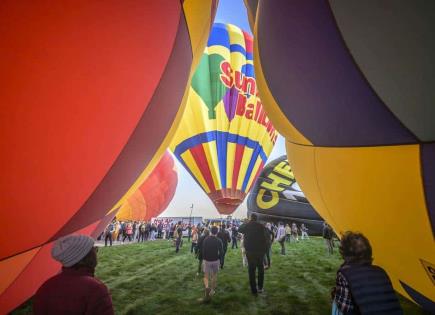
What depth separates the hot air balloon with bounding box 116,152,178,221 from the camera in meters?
23.2

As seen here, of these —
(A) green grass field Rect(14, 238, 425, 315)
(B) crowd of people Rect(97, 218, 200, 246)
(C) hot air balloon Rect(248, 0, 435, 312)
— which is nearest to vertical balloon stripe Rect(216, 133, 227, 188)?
(A) green grass field Rect(14, 238, 425, 315)

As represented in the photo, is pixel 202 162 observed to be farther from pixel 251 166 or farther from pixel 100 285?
pixel 100 285

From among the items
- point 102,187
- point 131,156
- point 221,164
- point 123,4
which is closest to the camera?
point 123,4

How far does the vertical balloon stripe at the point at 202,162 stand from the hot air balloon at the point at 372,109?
9016mm

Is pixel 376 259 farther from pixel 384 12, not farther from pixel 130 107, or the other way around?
pixel 130 107

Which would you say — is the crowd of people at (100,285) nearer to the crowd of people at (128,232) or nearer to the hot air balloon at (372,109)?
the hot air balloon at (372,109)

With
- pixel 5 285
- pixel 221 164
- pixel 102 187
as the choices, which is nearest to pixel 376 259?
pixel 102 187

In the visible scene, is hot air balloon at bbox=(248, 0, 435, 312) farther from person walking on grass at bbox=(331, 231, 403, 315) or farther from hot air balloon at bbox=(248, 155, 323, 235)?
hot air balloon at bbox=(248, 155, 323, 235)

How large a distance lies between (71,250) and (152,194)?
23575 millimetres

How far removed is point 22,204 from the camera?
77.0 inches

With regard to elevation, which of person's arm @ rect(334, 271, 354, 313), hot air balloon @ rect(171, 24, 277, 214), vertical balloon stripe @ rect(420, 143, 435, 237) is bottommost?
person's arm @ rect(334, 271, 354, 313)

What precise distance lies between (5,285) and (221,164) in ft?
33.8

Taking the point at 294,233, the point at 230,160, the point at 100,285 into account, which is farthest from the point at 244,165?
the point at 100,285

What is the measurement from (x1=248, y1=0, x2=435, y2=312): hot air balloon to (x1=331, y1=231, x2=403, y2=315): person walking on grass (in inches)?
29.7
